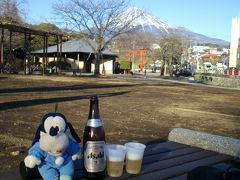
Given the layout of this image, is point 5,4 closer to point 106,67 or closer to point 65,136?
point 106,67

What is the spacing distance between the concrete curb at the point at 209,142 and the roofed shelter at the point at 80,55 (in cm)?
4273

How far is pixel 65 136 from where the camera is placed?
2.06 meters

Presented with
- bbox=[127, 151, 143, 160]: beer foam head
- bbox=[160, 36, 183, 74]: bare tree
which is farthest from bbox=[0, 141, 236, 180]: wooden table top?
bbox=[160, 36, 183, 74]: bare tree

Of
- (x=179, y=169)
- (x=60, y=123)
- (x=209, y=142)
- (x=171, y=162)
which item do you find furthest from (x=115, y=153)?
(x=209, y=142)

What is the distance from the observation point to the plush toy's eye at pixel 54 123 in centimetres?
203

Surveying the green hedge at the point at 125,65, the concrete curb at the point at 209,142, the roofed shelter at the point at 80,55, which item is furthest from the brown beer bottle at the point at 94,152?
the green hedge at the point at 125,65

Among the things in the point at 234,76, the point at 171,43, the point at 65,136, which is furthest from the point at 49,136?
the point at 171,43

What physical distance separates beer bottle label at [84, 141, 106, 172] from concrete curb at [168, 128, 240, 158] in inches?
56.1

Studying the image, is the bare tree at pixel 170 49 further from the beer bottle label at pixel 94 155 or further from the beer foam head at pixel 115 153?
the beer bottle label at pixel 94 155

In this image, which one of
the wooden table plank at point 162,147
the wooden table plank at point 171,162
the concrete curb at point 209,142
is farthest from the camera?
the concrete curb at point 209,142

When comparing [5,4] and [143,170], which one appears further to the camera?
[5,4]

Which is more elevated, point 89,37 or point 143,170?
point 89,37

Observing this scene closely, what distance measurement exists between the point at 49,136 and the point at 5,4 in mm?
39705

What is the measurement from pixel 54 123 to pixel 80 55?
47434 mm
